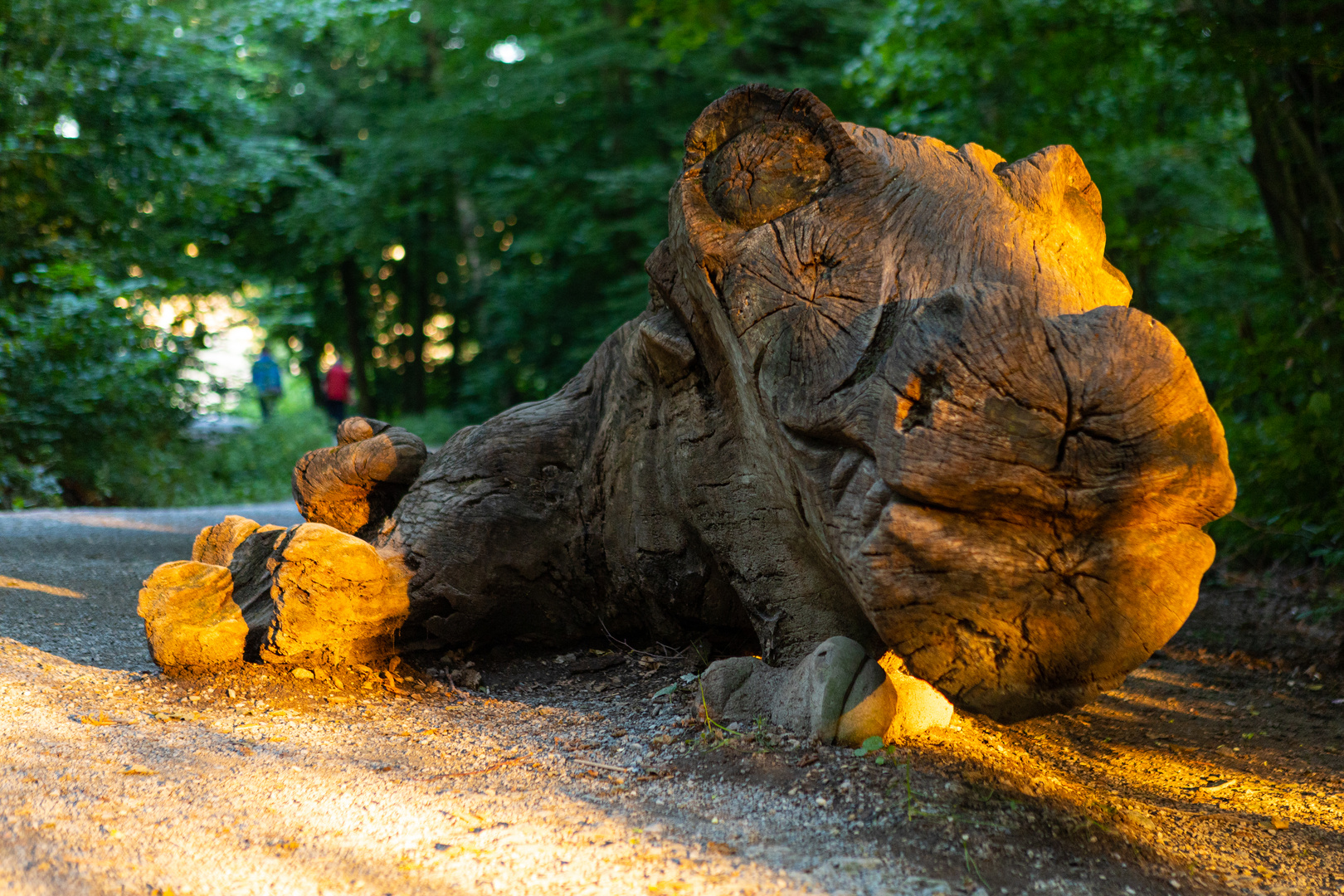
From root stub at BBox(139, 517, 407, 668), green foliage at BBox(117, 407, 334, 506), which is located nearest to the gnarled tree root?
root stub at BBox(139, 517, 407, 668)

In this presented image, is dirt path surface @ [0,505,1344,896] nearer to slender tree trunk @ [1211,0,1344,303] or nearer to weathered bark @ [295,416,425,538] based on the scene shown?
weathered bark @ [295,416,425,538]

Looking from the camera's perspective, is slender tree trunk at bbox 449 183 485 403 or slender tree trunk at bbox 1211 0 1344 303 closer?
slender tree trunk at bbox 1211 0 1344 303

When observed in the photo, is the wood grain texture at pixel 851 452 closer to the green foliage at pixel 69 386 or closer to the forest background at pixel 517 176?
the forest background at pixel 517 176

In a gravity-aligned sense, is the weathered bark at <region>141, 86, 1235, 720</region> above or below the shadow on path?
above

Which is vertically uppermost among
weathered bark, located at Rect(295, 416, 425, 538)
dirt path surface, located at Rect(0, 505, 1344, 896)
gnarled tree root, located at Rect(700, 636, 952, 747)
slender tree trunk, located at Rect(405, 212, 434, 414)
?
slender tree trunk, located at Rect(405, 212, 434, 414)

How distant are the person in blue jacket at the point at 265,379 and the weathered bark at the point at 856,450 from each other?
14924 millimetres

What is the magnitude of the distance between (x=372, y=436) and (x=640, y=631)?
1.48m

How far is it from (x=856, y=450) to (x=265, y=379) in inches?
688

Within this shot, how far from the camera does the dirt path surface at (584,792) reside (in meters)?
2.14

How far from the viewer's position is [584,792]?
2609 mm

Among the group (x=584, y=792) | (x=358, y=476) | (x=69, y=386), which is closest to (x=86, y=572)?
(x=358, y=476)

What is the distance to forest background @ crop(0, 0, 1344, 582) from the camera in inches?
230

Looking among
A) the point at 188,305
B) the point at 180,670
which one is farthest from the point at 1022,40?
the point at 188,305

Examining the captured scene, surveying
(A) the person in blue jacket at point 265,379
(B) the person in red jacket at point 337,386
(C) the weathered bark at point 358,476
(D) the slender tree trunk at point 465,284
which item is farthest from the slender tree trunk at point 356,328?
(C) the weathered bark at point 358,476
